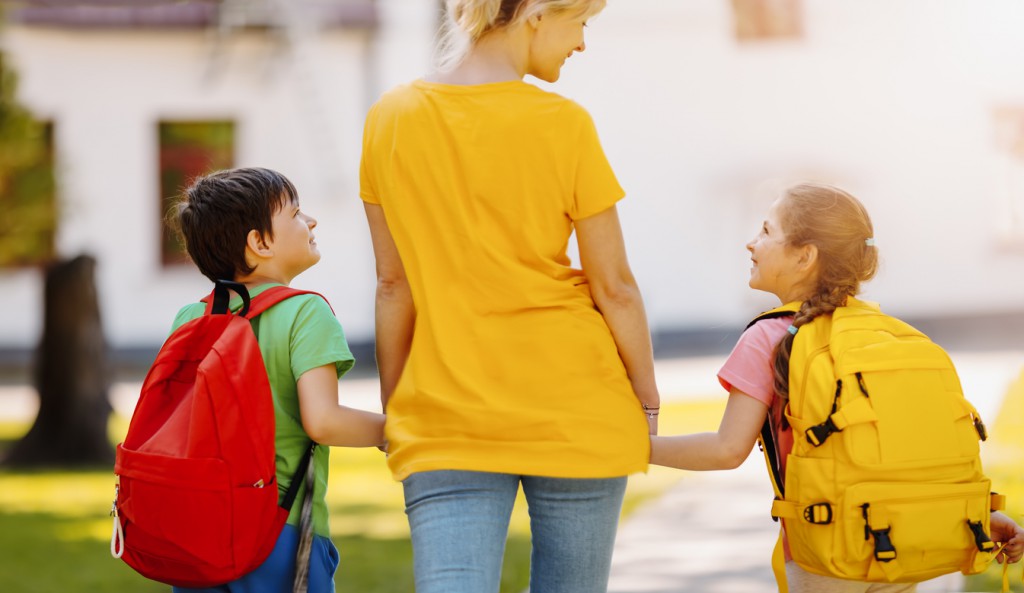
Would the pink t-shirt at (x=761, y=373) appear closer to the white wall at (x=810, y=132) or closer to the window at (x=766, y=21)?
the white wall at (x=810, y=132)

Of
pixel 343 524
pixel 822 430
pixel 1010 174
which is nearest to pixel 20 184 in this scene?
pixel 343 524

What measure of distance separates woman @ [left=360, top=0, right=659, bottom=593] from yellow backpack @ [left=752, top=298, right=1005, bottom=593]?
1.13 ft

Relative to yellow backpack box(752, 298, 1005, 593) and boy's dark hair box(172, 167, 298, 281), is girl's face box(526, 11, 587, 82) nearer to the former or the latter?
boy's dark hair box(172, 167, 298, 281)

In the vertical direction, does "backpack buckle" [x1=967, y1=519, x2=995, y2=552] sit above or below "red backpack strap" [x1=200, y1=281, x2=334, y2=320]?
below

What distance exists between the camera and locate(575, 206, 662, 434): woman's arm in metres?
2.51

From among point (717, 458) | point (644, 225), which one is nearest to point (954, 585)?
point (717, 458)

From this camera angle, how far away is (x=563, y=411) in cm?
243

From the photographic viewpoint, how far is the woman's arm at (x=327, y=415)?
256 cm

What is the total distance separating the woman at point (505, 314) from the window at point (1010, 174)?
16956 millimetres

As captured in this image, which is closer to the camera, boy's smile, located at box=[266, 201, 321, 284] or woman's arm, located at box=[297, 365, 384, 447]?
woman's arm, located at box=[297, 365, 384, 447]

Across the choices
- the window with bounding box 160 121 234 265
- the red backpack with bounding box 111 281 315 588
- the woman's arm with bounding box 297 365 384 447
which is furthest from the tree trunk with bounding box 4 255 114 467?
the window with bounding box 160 121 234 265

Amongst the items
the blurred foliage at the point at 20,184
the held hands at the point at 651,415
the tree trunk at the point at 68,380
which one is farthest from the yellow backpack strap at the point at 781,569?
the tree trunk at the point at 68,380

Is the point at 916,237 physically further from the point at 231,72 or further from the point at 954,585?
the point at 954,585

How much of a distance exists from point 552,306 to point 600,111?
15.6m
